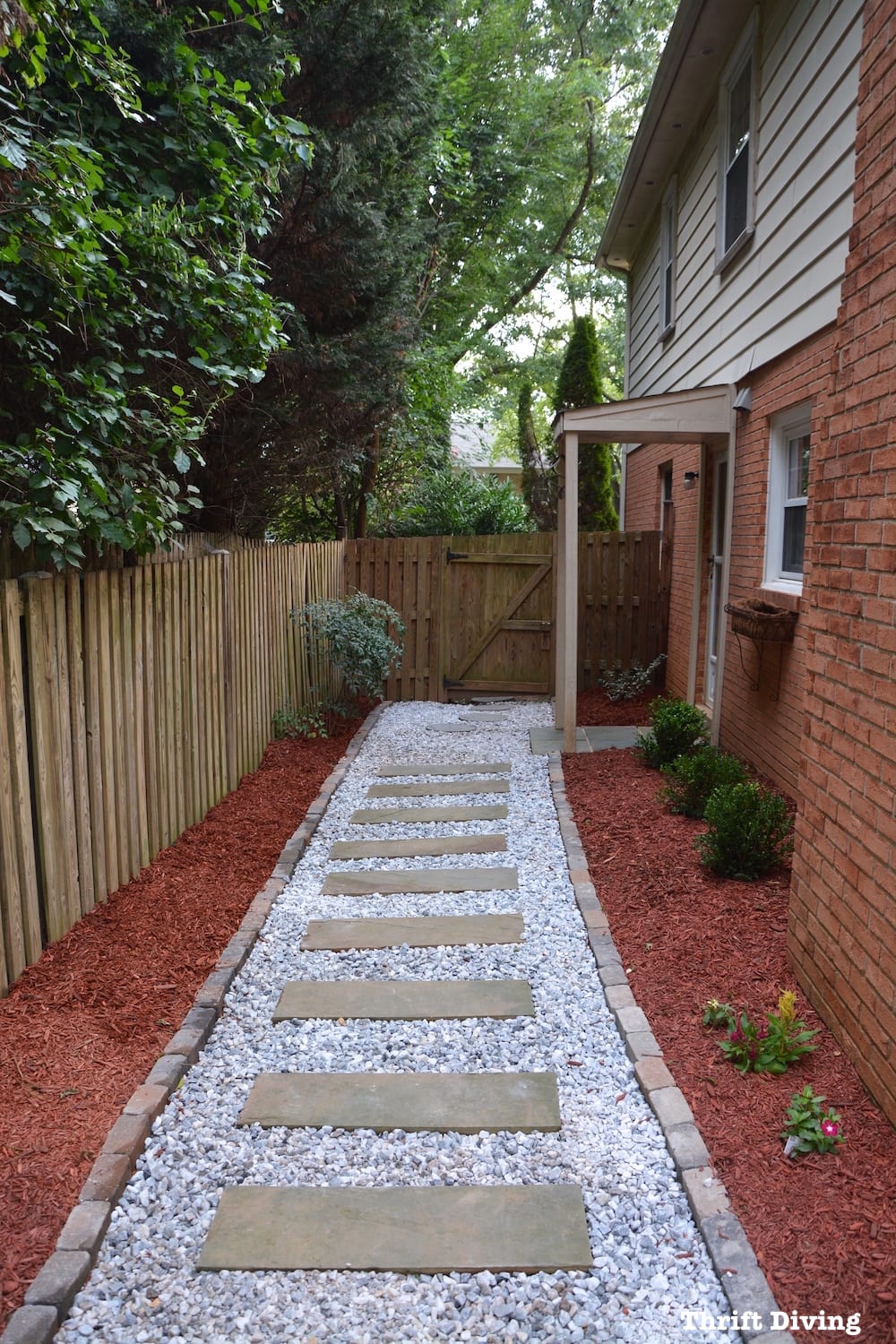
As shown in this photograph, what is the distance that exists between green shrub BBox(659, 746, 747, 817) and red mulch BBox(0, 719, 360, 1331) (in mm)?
2486

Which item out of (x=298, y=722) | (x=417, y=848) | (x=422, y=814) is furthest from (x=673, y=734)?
(x=298, y=722)

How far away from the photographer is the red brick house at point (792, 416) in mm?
2885

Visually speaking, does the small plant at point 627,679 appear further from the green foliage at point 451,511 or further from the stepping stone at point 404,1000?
the stepping stone at point 404,1000

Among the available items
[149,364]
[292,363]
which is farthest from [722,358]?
[149,364]

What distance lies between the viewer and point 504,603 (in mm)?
10406

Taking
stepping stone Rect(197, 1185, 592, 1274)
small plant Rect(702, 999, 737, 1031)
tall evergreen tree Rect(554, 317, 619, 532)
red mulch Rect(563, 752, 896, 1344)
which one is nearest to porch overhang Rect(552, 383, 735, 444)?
red mulch Rect(563, 752, 896, 1344)

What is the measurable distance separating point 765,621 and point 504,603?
16.8 feet

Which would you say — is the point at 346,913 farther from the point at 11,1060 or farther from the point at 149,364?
the point at 149,364

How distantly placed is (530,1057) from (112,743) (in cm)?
244

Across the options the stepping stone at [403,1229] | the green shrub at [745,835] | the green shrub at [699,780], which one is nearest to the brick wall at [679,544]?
the green shrub at [699,780]

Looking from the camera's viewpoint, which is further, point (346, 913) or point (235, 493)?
point (235, 493)

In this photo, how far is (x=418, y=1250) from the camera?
2.32 meters

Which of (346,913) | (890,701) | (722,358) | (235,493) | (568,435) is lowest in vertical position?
(346,913)

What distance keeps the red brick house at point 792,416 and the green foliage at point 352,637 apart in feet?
8.42
